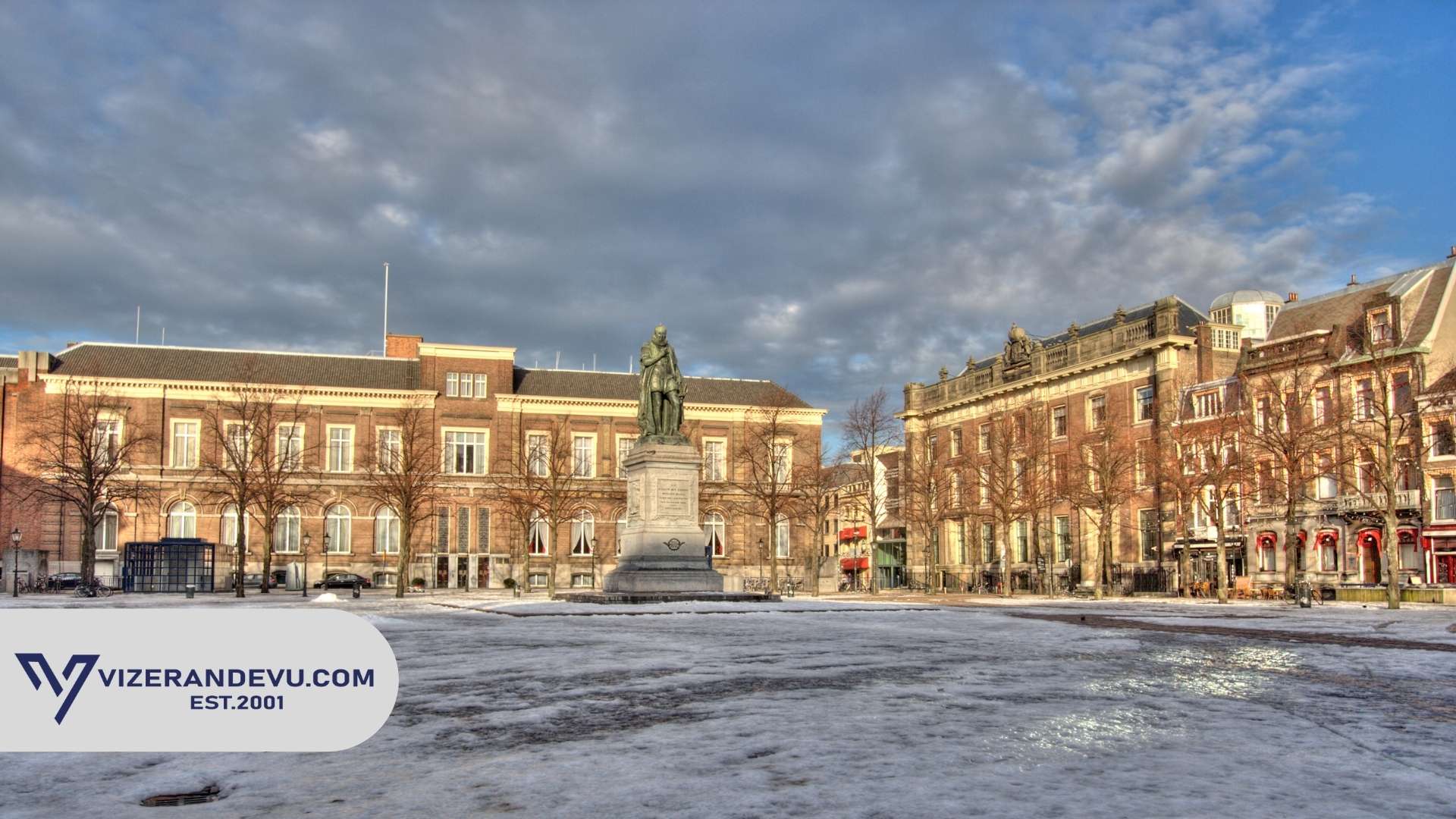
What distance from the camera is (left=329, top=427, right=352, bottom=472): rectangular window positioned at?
71562mm

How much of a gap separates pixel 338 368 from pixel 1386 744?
72.4 meters

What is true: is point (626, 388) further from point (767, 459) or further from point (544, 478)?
point (767, 459)

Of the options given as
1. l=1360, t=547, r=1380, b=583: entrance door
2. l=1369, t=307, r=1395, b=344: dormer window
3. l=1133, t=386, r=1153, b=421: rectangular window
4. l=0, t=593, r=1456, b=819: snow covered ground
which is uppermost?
l=1369, t=307, r=1395, b=344: dormer window

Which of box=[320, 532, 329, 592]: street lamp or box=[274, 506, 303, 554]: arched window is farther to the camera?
box=[274, 506, 303, 554]: arched window

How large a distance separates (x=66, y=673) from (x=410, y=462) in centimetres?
5376

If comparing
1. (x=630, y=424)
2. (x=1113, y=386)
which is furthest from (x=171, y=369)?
(x=1113, y=386)

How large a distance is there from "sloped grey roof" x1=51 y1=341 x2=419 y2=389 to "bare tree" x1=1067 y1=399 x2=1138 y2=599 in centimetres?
4261

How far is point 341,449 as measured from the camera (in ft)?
236

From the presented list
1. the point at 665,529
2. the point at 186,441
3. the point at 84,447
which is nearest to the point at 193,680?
the point at 665,529

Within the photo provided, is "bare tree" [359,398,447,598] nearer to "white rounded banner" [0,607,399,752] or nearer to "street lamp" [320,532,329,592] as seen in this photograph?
"street lamp" [320,532,329,592]

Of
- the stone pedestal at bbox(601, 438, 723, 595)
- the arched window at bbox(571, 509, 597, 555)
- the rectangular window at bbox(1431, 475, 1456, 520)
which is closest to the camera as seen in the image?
the stone pedestal at bbox(601, 438, 723, 595)

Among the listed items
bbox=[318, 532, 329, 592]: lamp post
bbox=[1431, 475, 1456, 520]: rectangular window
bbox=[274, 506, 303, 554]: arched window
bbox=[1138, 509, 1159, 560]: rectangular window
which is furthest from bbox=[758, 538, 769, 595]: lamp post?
bbox=[1431, 475, 1456, 520]: rectangular window

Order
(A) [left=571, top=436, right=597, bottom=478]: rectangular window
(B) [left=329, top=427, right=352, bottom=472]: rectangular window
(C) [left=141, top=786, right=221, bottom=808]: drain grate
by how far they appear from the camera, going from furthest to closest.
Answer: (A) [left=571, top=436, right=597, bottom=478]: rectangular window
(B) [left=329, top=427, right=352, bottom=472]: rectangular window
(C) [left=141, top=786, right=221, bottom=808]: drain grate

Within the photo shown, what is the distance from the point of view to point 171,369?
6981 centimetres
